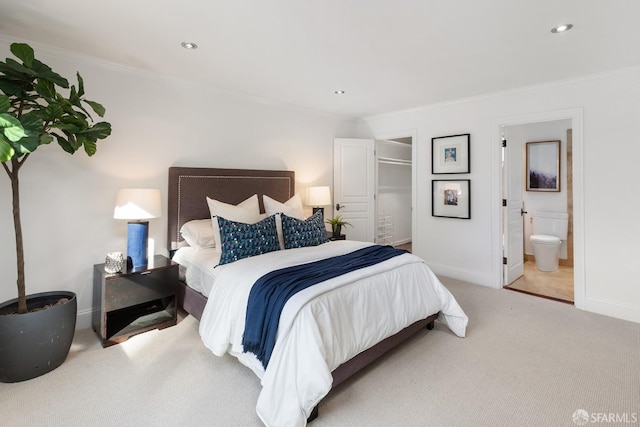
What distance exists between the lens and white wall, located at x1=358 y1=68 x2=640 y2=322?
3049 millimetres

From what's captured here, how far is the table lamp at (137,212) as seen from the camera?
2.69 meters

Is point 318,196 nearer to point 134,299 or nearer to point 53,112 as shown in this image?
point 134,299

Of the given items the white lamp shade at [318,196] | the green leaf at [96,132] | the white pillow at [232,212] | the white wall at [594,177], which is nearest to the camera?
the green leaf at [96,132]

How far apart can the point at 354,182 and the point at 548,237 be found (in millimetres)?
3148

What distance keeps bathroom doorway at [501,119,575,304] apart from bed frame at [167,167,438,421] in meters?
2.12

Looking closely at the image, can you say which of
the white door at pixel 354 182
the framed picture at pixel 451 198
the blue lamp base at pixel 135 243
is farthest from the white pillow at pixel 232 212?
the framed picture at pixel 451 198

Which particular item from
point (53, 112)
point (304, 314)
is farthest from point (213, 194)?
point (304, 314)

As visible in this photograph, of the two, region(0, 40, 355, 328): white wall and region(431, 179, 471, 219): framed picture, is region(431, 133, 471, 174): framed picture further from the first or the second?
region(0, 40, 355, 328): white wall

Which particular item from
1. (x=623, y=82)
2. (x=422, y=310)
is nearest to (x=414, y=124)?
(x=623, y=82)

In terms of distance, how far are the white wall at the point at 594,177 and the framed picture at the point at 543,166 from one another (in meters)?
1.96

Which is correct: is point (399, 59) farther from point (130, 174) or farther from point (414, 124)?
point (130, 174)

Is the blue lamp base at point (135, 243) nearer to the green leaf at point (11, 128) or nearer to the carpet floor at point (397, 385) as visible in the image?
the carpet floor at point (397, 385)

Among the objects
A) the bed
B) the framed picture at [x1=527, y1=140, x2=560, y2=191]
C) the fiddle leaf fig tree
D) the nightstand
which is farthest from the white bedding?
the framed picture at [x1=527, y1=140, x2=560, y2=191]

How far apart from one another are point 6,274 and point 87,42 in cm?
202
